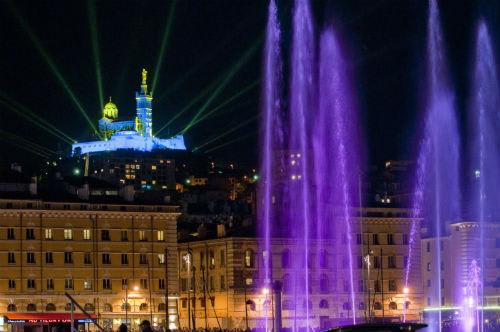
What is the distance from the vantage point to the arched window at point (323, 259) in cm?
12262

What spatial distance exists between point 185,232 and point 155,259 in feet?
61.7

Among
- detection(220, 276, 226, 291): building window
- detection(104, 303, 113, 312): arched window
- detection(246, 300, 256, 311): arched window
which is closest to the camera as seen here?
detection(104, 303, 113, 312): arched window

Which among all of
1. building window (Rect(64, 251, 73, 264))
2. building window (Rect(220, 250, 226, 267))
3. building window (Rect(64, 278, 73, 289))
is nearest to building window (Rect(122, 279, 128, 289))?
building window (Rect(64, 278, 73, 289))

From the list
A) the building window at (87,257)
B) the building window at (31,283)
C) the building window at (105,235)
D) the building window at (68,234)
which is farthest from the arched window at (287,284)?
the building window at (31,283)

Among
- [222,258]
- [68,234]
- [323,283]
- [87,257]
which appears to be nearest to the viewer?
[68,234]

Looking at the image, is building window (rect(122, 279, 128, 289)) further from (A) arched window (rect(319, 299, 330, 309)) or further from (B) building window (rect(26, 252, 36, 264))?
(A) arched window (rect(319, 299, 330, 309))

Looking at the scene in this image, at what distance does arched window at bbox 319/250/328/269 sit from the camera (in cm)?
12262

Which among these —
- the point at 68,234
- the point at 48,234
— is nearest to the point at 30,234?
the point at 48,234

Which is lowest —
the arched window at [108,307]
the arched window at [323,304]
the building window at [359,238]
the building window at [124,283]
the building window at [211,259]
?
the arched window at [323,304]

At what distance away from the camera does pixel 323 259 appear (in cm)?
12294

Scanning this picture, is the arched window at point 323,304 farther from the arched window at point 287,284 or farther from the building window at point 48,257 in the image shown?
the building window at point 48,257

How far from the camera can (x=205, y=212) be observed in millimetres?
169500

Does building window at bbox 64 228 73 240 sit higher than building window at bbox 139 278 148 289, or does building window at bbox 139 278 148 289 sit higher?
building window at bbox 64 228 73 240

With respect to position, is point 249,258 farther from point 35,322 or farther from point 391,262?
point 35,322
